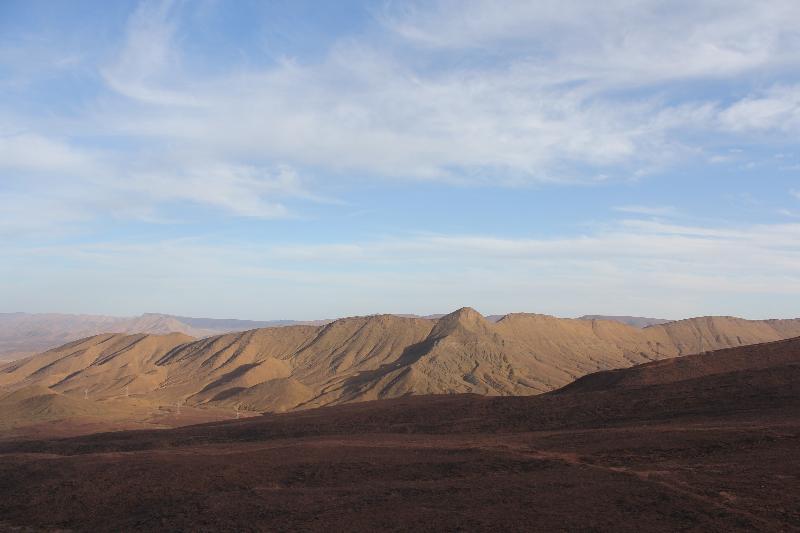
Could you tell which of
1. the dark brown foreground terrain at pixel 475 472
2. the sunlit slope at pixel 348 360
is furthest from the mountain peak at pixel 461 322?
the dark brown foreground terrain at pixel 475 472

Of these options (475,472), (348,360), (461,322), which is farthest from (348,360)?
(475,472)

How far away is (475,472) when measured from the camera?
29.7 meters

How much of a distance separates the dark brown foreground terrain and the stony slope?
234ft

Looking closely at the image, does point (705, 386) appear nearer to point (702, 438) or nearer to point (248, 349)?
point (702, 438)

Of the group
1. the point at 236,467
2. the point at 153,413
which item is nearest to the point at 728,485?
the point at 236,467

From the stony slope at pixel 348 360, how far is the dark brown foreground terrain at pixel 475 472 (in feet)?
234

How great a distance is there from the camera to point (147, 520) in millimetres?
25703

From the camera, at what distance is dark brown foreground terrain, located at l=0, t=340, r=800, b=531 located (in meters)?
23.1

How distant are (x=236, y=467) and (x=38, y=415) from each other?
77.5 m

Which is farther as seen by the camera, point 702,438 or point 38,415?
point 38,415

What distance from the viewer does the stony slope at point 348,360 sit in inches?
4906

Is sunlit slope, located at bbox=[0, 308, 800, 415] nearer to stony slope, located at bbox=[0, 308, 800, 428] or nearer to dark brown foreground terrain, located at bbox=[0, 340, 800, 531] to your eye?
stony slope, located at bbox=[0, 308, 800, 428]

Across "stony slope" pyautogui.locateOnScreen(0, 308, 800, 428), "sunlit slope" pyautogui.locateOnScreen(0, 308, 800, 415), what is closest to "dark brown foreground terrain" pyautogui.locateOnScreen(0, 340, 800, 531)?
"stony slope" pyautogui.locateOnScreen(0, 308, 800, 428)

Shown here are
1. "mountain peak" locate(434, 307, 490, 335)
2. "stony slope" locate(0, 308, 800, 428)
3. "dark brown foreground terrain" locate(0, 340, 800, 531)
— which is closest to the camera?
"dark brown foreground terrain" locate(0, 340, 800, 531)
